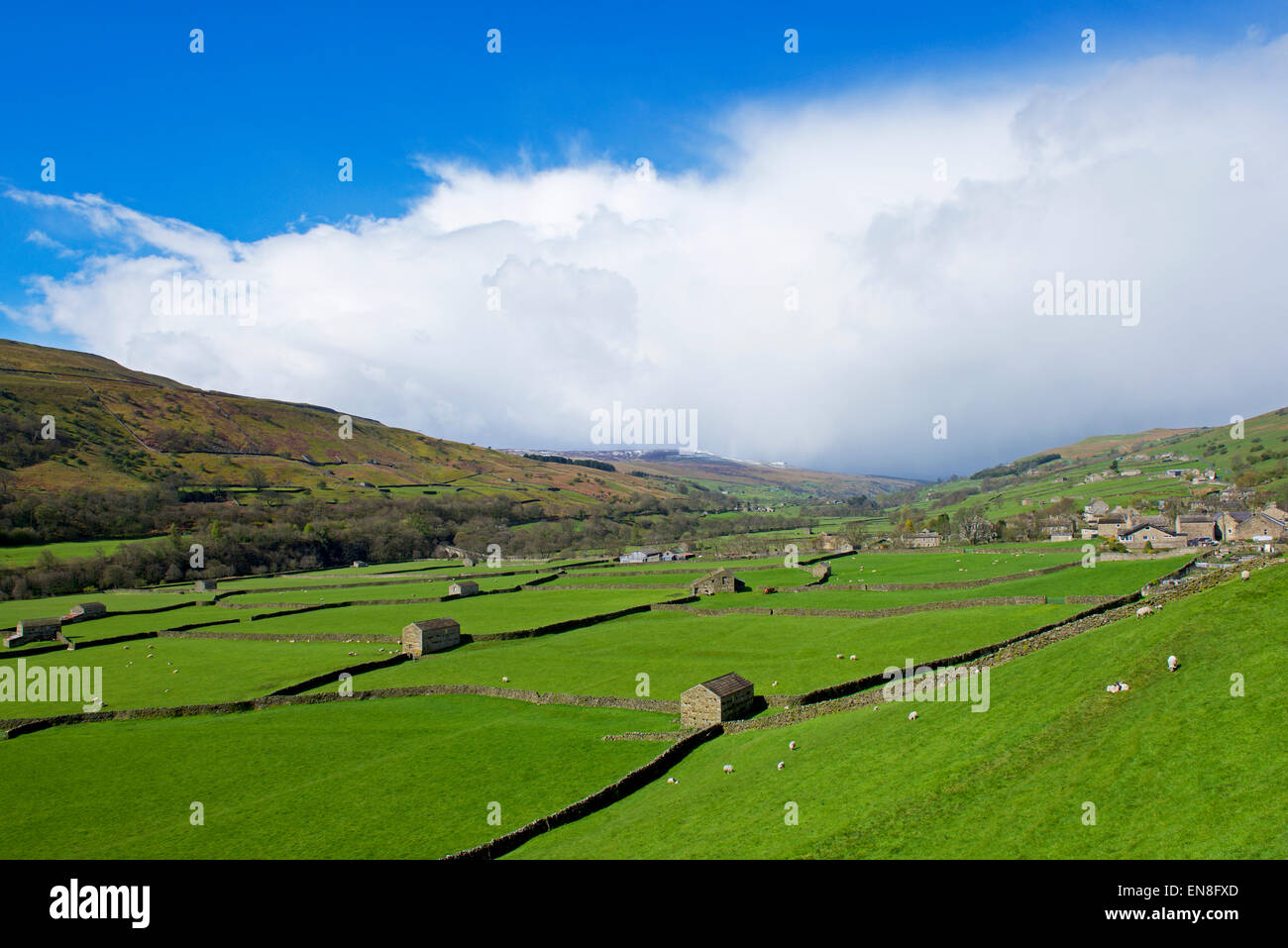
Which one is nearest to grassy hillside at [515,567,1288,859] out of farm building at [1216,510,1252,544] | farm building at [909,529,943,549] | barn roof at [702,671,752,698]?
barn roof at [702,671,752,698]

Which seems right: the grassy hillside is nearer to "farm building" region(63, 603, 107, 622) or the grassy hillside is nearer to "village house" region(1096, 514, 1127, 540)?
"farm building" region(63, 603, 107, 622)

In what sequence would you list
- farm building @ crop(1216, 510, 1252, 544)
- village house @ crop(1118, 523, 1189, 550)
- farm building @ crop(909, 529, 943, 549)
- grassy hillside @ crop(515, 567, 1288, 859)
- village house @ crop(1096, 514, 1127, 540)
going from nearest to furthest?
grassy hillside @ crop(515, 567, 1288, 859) < village house @ crop(1118, 523, 1189, 550) < farm building @ crop(1216, 510, 1252, 544) < village house @ crop(1096, 514, 1127, 540) < farm building @ crop(909, 529, 943, 549)

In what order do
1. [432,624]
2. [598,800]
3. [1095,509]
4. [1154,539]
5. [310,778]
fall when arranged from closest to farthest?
[598,800] → [310,778] → [432,624] → [1154,539] → [1095,509]

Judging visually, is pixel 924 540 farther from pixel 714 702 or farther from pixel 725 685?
pixel 714 702

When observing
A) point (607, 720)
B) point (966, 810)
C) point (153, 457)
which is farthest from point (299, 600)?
point (153, 457)

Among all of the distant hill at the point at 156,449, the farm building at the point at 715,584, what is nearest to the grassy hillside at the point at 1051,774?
the farm building at the point at 715,584

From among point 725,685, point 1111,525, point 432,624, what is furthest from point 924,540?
point 725,685
